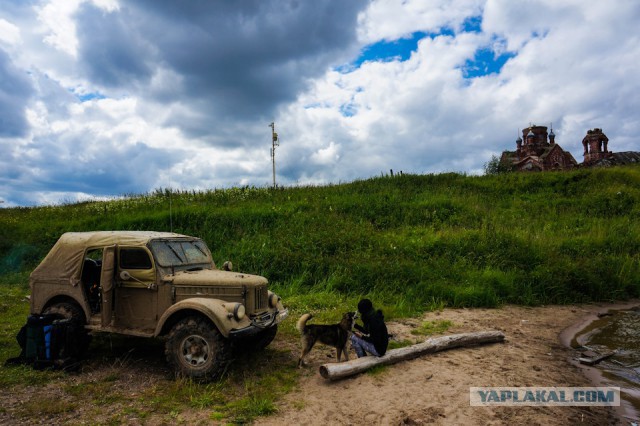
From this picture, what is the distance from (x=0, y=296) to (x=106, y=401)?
375 inches

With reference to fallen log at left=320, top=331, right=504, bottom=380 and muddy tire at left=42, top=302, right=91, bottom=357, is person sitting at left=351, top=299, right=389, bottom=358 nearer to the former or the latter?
fallen log at left=320, top=331, right=504, bottom=380

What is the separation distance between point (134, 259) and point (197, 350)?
1978 millimetres

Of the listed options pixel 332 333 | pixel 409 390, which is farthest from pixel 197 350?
pixel 409 390

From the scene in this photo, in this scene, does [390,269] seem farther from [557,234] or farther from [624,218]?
[624,218]

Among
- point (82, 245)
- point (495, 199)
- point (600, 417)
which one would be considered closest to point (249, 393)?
point (82, 245)

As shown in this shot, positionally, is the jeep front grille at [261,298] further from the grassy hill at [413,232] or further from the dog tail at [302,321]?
the grassy hill at [413,232]

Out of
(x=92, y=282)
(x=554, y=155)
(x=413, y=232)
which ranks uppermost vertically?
(x=554, y=155)

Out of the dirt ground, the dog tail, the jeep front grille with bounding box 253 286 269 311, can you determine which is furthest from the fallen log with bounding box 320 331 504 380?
the jeep front grille with bounding box 253 286 269 311

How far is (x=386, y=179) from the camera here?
956 inches

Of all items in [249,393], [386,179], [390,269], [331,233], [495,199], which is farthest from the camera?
[386,179]

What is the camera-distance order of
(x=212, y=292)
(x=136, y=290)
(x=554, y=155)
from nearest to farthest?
(x=212, y=292) → (x=136, y=290) → (x=554, y=155)

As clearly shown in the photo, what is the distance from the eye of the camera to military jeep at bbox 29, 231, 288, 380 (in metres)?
5.92

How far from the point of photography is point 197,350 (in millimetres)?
6012

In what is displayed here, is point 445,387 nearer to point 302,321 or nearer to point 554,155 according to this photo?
point 302,321
